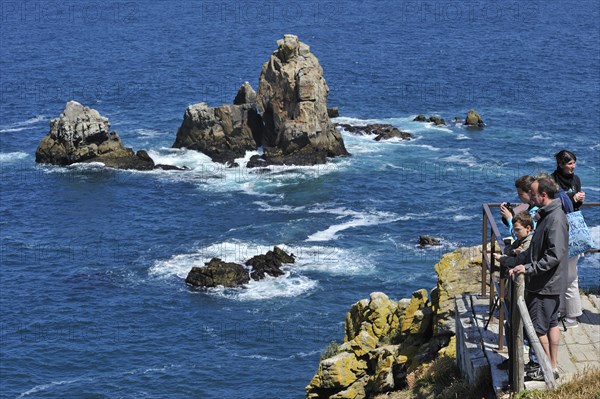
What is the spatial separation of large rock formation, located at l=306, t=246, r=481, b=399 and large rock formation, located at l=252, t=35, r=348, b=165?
65603 mm

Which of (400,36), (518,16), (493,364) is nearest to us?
(493,364)

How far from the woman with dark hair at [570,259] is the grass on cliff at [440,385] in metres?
2.14

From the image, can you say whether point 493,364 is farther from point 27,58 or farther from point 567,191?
point 27,58

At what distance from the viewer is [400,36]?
16688 centimetres

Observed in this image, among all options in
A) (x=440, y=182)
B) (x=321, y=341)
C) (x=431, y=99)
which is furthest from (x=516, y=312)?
(x=431, y=99)

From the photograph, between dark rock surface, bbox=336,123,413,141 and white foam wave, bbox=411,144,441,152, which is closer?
white foam wave, bbox=411,144,441,152

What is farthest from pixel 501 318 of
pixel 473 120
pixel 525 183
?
pixel 473 120

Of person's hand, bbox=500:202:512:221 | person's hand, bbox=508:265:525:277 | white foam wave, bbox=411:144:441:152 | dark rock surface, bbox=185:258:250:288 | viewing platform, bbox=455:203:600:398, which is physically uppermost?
person's hand, bbox=500:202:512:221

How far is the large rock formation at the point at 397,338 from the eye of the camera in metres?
25.0

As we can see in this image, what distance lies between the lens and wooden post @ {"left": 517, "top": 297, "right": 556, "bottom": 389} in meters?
15.7

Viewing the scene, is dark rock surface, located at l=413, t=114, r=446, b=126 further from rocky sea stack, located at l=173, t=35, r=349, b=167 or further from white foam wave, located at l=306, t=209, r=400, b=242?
white foam wave, located at l=306, t=209, r=400, b=242

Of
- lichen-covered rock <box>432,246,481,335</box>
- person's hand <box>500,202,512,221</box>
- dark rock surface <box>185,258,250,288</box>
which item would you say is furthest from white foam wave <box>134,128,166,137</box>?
person's hand <box>500,202,512,221</box>

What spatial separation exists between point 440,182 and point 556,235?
77.5 metres

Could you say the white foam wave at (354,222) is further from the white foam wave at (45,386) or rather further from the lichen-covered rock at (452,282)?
the lichen-covered rock at (452,282)
